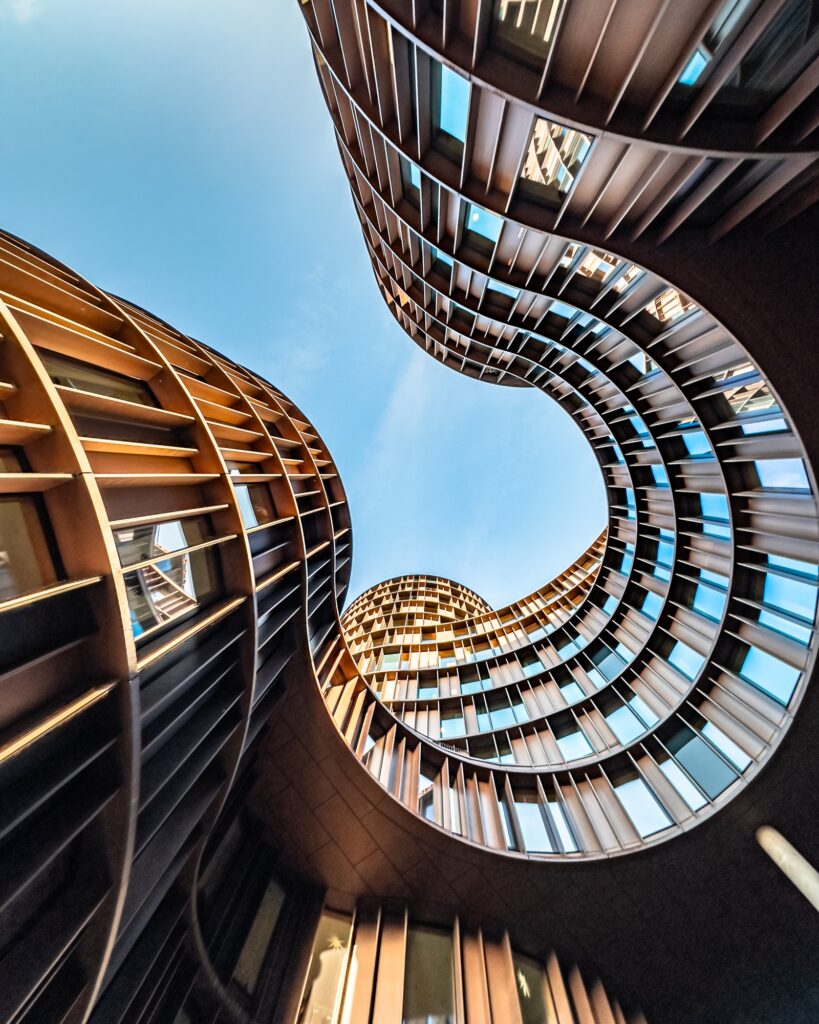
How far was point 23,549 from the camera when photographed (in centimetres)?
539

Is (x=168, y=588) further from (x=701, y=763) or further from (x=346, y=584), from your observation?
(x=701, y=763)

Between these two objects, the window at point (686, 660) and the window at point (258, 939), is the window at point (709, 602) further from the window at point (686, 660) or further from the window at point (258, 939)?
the window at point (258, 939)

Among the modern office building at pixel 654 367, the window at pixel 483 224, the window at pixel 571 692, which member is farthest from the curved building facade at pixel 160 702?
the window at pixel 571 692

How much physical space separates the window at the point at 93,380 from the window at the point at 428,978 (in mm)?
17741

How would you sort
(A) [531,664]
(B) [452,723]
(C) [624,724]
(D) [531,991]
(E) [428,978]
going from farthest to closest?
(A) [531,664]
(B) [452,723]
(C) [624,724]
(D) [531,991]
(E) [428,978]

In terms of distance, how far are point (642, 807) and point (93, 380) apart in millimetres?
22951

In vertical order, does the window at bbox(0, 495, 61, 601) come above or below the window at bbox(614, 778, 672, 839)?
above

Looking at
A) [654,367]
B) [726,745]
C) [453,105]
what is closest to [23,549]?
[453,105]

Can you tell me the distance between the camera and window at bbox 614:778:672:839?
15.4m

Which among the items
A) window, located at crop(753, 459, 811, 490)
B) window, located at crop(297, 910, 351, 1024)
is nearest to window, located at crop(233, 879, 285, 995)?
window, located at crop(297, 910, 351, 1024)

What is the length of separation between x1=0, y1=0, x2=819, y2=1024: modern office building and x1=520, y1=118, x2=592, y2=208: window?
10 centimetres

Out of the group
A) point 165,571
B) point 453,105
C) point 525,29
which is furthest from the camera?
point 453,105

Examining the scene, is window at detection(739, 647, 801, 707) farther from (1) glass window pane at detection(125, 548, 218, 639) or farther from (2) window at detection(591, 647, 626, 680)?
(1) glass window pane at detection(125, 548, 218, 639)

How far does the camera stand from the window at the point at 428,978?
1185 centimetres
